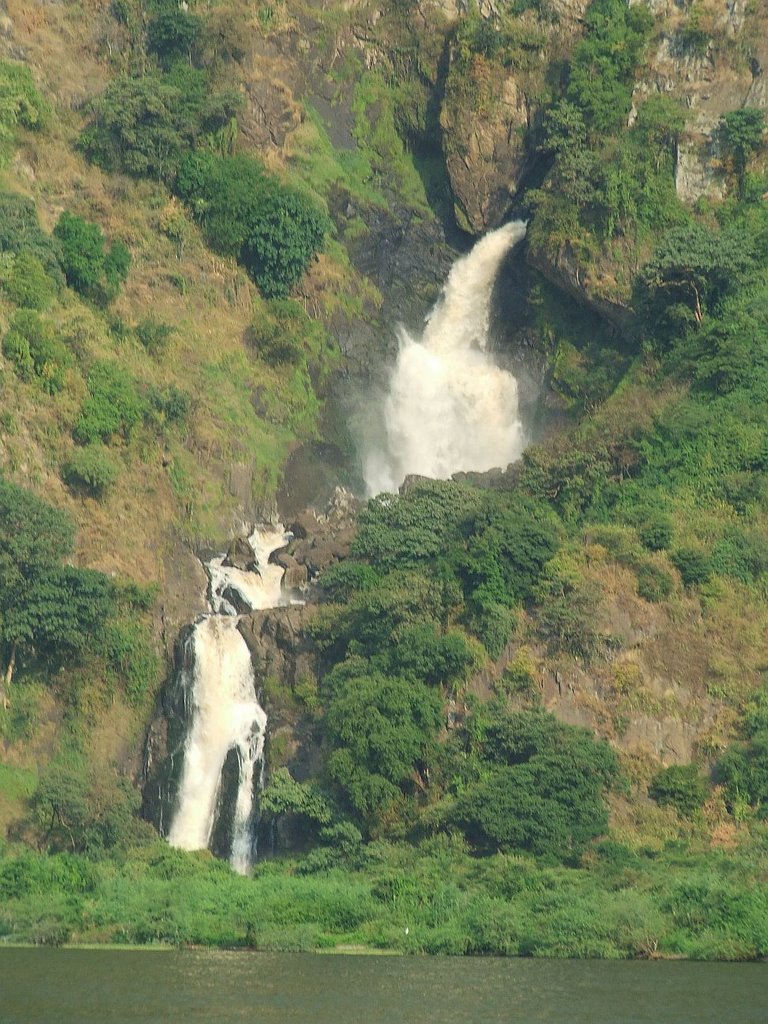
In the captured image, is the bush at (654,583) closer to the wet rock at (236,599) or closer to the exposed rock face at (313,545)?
the exposed rock face at (313,545)

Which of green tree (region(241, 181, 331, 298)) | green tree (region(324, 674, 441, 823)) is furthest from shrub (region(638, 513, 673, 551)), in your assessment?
green tree (region(241, 181, 331, 298))

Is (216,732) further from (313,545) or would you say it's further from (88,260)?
(88,260)

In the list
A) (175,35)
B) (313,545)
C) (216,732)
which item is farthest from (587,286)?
(216,732)

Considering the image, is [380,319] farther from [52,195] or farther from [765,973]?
[765,973]

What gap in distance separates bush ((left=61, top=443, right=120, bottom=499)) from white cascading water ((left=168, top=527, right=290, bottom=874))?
5.52m

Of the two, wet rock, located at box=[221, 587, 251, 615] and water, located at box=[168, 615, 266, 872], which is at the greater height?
wet rock, located at box=[221, 587, 251, 615]

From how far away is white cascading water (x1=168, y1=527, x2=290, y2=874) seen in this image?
6994 cm

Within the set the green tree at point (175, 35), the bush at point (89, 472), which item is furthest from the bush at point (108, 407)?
the green tree at point (175, 35)

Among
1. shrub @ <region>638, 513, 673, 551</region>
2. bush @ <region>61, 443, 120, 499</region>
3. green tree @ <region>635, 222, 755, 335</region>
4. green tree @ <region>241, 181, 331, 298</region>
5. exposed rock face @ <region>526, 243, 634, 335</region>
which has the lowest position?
shrub @ <region>638, 513, 673, 551</region>

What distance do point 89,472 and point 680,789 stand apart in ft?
71.0

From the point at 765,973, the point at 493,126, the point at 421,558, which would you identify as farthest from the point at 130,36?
the point at 765,973

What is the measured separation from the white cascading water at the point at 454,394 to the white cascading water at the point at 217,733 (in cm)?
1348

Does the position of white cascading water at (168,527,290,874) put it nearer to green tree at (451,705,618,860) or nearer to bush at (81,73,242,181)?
green tree at (451,705,618,860)

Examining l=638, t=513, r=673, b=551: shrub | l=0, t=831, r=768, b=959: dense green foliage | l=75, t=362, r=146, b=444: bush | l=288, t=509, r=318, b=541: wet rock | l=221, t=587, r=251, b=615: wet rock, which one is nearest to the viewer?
l=0, t=831, r=768, b=959: dense green foliage
